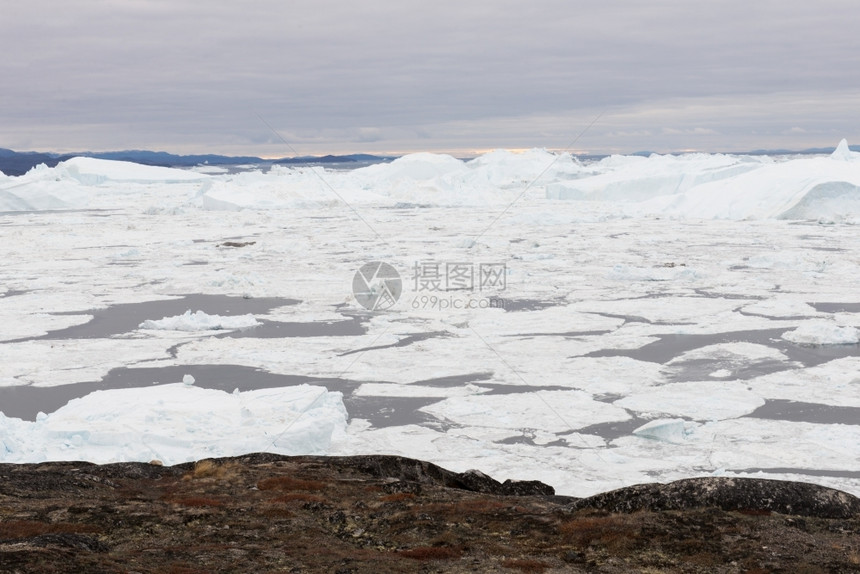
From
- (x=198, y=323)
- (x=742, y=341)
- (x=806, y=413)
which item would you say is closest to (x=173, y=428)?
(x=198, y=323)

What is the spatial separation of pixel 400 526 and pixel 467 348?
9075mm

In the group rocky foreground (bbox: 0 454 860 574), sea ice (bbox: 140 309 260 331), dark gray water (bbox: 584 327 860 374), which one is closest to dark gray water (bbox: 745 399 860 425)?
dark gray water (bbox: 584 327 860 374)

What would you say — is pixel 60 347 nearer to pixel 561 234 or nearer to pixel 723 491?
pixel 723 491

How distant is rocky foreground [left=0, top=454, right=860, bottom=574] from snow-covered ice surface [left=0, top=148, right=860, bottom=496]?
275 cm

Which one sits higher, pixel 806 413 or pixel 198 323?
pixel 198 323

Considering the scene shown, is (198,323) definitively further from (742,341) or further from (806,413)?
(806,413)

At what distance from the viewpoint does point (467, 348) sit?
49.2 ft

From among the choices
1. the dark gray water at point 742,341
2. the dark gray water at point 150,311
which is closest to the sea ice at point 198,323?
the dark gray water at point 150,311

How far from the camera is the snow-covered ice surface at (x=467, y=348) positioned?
1016 centimetres

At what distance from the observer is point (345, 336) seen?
52.4ft

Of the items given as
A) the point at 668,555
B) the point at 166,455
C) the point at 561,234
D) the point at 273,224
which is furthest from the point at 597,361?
the point at 273,224

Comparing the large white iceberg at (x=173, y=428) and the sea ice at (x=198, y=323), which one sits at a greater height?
the sea ice at (x=198, y=323)

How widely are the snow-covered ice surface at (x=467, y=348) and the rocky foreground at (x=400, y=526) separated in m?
2.75

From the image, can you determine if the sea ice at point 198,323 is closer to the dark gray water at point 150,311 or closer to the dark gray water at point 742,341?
the dark gray water at point 150,311
